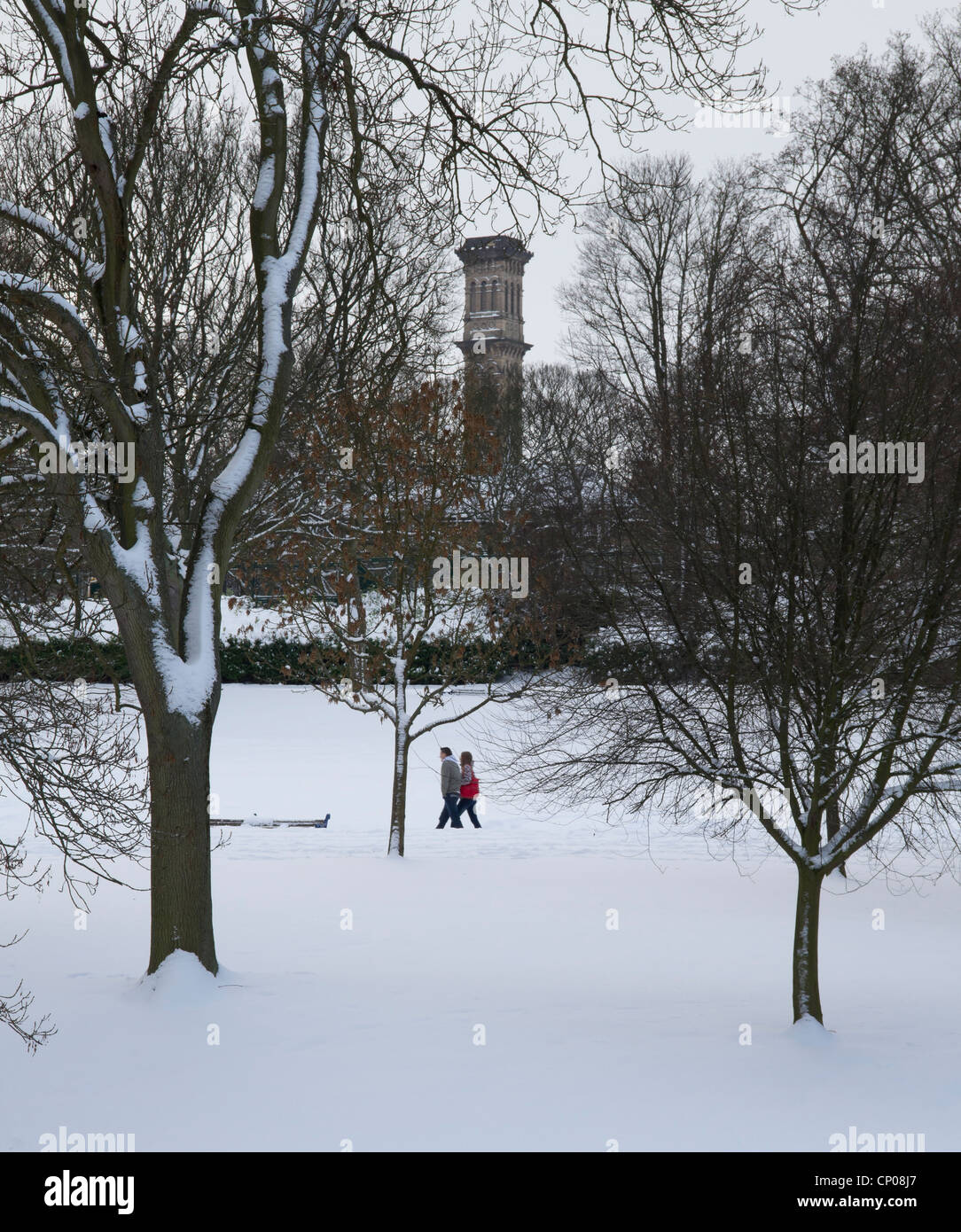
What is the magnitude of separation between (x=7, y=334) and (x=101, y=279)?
102 centimetres

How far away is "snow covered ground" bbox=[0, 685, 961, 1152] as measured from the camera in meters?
6.04

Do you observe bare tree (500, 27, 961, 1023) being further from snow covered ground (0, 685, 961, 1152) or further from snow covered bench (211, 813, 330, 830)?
snow covered bench (211, 813, 330, 830)

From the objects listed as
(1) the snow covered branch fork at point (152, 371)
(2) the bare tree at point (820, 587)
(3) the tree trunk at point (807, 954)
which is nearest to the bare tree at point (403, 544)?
(1) the snow covered branch fork at point (152, 371)

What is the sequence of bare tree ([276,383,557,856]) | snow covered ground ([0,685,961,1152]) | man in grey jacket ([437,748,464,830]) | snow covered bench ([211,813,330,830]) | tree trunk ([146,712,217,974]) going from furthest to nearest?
man in grey jacket ([437,748,464,830]), snow covered bench ([211,813,330,830]), bare tree ([276,383,557,856]), tree trunk ([146,712,217,974]), snow covered ground ([0,685,961,1152])

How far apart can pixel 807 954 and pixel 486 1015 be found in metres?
2.32

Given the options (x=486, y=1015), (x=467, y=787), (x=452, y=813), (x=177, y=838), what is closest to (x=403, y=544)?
(x=467, y=787)

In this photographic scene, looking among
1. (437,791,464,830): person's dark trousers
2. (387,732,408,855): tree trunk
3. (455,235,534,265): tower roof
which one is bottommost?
(437,791,464,830): person's dark trousers

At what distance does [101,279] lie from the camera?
7777 mm

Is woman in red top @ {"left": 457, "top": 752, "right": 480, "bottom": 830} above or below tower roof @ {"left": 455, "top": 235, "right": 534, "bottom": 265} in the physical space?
below

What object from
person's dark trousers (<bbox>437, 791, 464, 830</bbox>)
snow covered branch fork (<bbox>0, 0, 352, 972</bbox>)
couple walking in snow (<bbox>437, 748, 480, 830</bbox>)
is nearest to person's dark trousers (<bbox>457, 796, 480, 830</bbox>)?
couple walking in snow (<bbox>437, 748, 480, 830</bbox>)

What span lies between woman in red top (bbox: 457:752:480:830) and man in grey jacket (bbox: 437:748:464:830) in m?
0.12

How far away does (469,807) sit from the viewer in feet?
61.8

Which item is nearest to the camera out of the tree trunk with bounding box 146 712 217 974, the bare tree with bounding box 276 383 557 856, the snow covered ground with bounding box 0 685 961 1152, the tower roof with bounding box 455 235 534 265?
the snow covered ground with bounding box 0 685 961 1152

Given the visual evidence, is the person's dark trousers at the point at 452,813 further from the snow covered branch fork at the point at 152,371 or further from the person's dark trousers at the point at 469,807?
the snow covered branch fork at the point at 152,371
